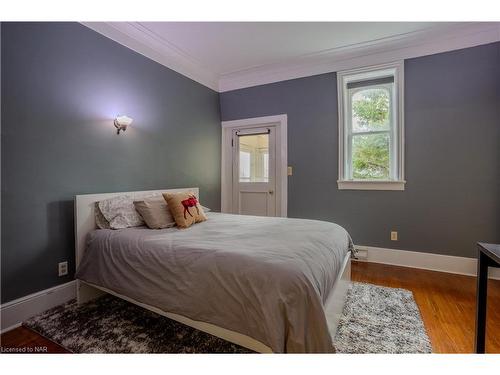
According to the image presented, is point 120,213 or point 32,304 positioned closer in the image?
point 32,304

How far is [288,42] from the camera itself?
3.02m

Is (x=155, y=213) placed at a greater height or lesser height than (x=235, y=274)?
greater

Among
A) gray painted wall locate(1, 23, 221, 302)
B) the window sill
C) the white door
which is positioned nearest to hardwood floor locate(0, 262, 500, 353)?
gray painted wall locate(1, 23, 221, 302)

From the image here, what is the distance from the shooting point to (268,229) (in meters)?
2.10

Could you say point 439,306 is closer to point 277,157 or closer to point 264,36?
point 277,157

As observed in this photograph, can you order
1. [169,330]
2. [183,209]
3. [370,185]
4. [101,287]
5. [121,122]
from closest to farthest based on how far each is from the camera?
[169,330] < [101,287] < [183,209] < [121,122] < [370,185]

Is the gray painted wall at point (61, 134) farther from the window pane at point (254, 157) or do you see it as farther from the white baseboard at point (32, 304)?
the window pane at point (254, 157)

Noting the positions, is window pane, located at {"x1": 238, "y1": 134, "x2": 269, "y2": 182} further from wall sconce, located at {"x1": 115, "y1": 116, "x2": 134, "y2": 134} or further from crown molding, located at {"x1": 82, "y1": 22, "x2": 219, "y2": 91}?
wall sconce, located at {"x1": 115, "y1": 116, "x2": 134, "y2": 134}

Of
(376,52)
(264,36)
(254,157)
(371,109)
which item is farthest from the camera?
(254,157)

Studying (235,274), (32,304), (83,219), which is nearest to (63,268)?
(32,304)

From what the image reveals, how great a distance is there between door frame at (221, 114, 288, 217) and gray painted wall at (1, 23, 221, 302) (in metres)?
1.27

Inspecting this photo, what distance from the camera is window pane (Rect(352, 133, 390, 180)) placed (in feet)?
10.7

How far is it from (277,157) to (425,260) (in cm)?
233

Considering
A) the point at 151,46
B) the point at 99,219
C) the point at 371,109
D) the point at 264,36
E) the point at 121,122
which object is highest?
the point at 264,36
